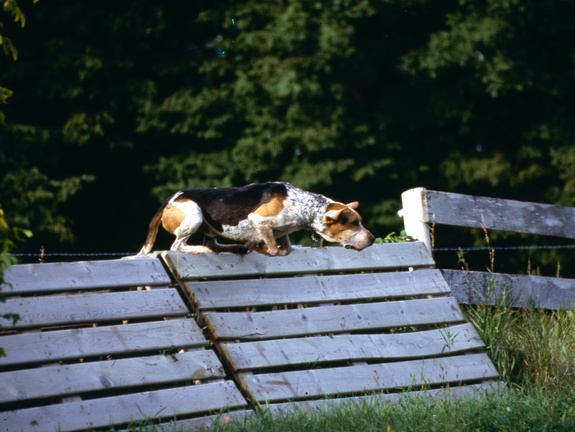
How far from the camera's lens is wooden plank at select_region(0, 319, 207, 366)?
550 cm

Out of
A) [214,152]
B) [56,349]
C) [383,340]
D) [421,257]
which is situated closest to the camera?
[56,349]

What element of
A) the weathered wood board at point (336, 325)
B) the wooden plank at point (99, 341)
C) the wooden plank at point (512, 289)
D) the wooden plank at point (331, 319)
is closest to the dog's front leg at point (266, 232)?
the weathered wood board at point (336, 325)

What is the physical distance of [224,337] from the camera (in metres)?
6.13

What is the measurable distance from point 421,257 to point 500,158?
29.0ft

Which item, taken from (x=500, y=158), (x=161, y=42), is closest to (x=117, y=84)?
(x=161, y=42)

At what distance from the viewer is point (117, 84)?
49.9 ft

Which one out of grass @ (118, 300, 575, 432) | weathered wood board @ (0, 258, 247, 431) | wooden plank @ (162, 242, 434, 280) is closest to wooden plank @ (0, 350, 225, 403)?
weathered wood board @ (0, 258, 247, 431)

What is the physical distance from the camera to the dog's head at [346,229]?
273 inches

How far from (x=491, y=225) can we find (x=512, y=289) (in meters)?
0.54

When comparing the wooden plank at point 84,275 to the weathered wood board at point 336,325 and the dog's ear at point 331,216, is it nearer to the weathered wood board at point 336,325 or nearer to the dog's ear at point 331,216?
the weathered wood board at point 336,325

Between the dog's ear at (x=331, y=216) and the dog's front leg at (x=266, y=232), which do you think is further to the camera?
the dog's ear at (x=331, y=216)

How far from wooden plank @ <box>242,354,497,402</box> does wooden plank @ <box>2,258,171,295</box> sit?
0.90 metres

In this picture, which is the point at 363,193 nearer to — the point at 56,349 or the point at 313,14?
the point at 313,14

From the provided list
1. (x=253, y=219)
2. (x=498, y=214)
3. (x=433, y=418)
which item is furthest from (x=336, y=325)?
(x=498, y=214)
